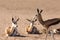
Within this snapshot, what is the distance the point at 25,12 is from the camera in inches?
680

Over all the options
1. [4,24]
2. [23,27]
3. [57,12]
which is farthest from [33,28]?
[57,12]

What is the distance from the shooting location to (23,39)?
36.2 feet

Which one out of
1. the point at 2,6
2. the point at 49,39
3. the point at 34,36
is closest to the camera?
the point at 49,39

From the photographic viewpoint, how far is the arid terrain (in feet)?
40.9

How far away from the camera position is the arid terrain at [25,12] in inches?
491

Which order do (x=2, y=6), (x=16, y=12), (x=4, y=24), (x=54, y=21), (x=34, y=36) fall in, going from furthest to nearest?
(x=2, y=6) → (x=16, y=12) → (x=4, y=24) → (x=34, y=36) → (x=54, y=21)

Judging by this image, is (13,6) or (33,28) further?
(13,6)

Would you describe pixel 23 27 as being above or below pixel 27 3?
below

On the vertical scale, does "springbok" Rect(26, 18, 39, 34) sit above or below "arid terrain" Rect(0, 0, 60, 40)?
below

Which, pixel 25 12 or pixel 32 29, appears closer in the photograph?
pixel 32 29

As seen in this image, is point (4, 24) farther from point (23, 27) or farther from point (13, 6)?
point (13, 6)

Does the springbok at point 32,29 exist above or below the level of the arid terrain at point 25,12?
below

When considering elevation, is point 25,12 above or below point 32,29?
above

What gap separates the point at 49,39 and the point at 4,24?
3277 millimetres
